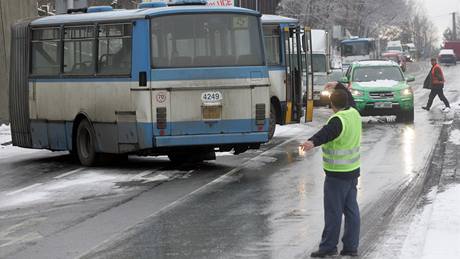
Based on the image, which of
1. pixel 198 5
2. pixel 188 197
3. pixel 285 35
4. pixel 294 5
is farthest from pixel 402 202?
pixel 294 5

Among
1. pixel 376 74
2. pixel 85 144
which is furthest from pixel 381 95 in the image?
pixel 85 144

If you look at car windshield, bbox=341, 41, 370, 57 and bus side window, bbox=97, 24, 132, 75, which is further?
car windshield, bbox=341, 41, 370, 57

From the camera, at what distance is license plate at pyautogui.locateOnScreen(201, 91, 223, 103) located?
51.3 ft

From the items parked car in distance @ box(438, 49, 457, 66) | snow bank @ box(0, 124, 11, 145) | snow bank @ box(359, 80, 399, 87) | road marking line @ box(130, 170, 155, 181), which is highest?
snow bank @ box(359, 80, 399, 87)

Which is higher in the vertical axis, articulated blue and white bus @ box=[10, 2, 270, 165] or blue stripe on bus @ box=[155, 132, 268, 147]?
articulated blue and white bus @ box=[10, 2, 270, 165]

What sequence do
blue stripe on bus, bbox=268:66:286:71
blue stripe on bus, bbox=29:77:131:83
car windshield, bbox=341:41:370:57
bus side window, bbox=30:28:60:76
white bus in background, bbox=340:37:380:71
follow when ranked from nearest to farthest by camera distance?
blue stripe on bus, bbox=29:77:131:83 < bus side window, bbox=30:28:60:76 < blue stripe on bus, bbox=268:66:286:71 < white bus in background, bbox=340:37:380:71 < car windshield, bbox=341:41:370:57

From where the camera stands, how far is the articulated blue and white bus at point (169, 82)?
1555cm

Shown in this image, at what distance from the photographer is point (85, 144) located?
56.9 feet

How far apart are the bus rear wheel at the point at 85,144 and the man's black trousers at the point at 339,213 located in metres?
8.96

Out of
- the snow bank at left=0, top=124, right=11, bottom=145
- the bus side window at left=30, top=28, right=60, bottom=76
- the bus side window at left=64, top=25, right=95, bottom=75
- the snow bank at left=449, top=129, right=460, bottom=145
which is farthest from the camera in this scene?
the snow bank at left=0, top=124, right=11, bottom=145

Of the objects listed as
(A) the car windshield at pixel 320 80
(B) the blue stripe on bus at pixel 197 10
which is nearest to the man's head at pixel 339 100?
(B) the blue stripe on bus at pixel 197 10

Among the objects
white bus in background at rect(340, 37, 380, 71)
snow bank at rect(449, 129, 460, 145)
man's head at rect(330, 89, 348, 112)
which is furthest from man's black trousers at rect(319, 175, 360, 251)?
white bus in background at rect(340, 37, 380, 71)

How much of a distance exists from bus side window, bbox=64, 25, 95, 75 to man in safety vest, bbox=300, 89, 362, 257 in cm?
892

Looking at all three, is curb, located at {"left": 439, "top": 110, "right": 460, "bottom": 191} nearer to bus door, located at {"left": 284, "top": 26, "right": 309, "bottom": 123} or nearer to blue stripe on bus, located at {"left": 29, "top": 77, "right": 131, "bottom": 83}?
bus door, located at {"left": 284, "top": 26, "right": 309, "bottom": 123}
